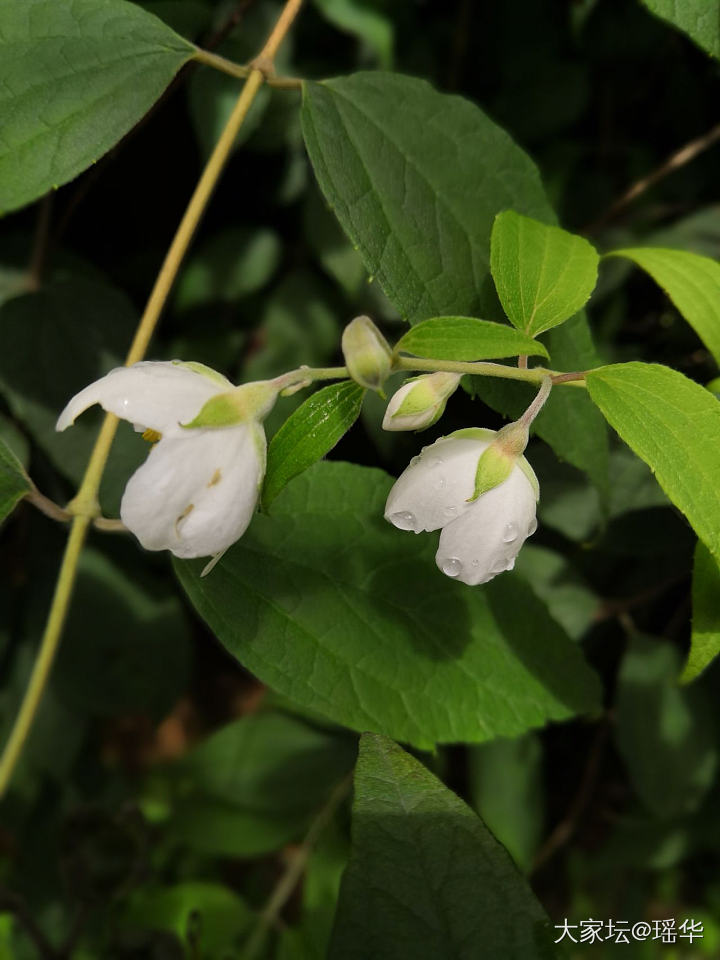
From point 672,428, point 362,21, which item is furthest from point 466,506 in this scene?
point 362,21

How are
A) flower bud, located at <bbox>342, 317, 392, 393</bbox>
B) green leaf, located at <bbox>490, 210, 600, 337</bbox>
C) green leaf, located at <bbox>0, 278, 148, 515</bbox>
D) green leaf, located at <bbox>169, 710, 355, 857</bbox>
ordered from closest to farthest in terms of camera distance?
flower bud, located at <bbox>342, 317, 392, 393</bbox>, green leaf, located at <bbox>490, 210, 600, 337</bbox>, green leaf, located at <bbox>0, 278, 148, 515</bbox>, green leaf, located at <bbox>169, 710, 355, 857</bbox>

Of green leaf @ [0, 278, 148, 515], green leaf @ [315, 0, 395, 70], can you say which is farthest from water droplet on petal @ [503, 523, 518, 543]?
green leaf @ [315, 0, 395, 70]

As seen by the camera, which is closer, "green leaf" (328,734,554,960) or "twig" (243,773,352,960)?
"green leaf" (328,734,554,960)

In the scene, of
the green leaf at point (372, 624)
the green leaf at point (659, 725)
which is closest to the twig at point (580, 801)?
the green leaf at point (659, 725)

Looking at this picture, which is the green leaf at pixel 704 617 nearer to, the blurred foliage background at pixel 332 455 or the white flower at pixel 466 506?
the white flower at pixel 466 506

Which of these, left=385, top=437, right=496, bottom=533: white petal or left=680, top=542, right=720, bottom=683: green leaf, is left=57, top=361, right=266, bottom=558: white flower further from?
left=680, top=542, right=720, bottom=683: green leaf

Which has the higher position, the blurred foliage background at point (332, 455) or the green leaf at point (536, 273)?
the green leaf at point (536, 273)
